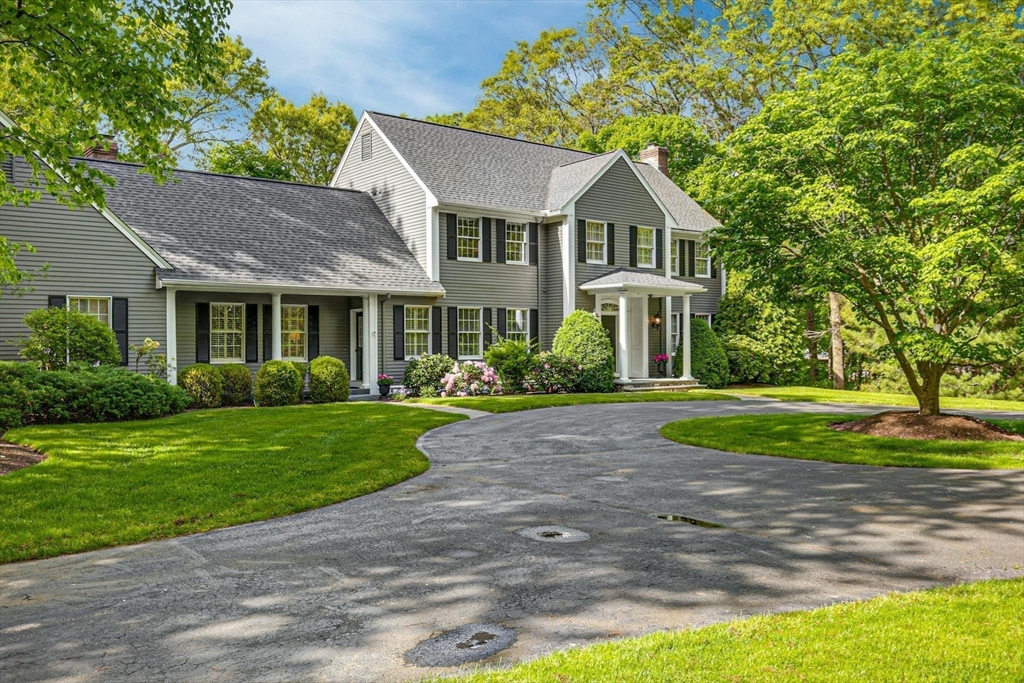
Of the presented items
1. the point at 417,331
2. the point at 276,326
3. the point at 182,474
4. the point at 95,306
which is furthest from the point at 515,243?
the point at 182,474

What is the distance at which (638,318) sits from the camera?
1143 inches

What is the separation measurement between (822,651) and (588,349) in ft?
67.2

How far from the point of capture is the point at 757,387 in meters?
29.3

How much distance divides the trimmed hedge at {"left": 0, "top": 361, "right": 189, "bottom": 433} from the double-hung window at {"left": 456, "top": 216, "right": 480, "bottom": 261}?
37.4 ft

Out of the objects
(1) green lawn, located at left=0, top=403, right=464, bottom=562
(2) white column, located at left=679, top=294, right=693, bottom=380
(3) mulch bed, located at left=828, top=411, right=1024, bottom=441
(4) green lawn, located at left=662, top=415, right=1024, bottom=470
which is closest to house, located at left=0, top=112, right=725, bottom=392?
(2) white column, located at left=679, top=294, right=693, bottom=380

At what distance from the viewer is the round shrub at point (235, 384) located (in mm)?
19484

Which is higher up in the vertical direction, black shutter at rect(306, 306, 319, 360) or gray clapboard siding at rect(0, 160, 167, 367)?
gray clapboard siding at rect(0, 160, 167, 367)

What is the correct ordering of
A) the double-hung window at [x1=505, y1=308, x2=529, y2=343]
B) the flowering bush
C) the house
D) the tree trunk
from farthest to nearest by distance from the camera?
the tree trunk
the double-hung window at [x1=505, y1=308, x2=529, y2=343]
the flowering bush
the house

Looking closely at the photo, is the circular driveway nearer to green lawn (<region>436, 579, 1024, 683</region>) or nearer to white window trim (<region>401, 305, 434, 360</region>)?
green lawn (<region>436, 579, 1024, 683</region>)

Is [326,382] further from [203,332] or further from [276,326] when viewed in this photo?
[203,332]

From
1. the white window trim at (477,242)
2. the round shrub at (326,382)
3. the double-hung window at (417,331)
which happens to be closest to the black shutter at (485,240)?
the white window trim at (477,242)

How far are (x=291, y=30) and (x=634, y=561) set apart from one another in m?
18.6

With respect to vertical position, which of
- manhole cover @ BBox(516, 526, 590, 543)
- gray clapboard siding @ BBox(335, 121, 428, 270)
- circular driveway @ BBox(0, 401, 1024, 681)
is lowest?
circular driveway @ BBox(0, 401, 1024, 681)

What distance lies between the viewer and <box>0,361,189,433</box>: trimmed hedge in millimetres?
14078
